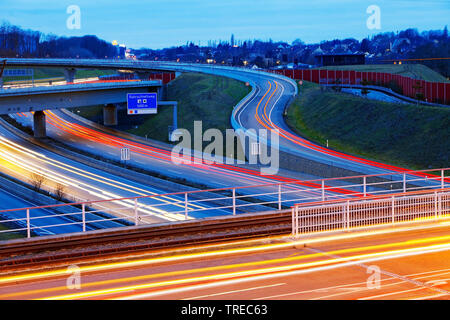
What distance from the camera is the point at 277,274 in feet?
40.0

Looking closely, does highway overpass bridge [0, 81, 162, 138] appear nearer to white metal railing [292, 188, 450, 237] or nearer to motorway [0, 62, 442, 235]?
motorway [0, 62, 442, 235]

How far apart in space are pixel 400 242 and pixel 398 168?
78.7 feet

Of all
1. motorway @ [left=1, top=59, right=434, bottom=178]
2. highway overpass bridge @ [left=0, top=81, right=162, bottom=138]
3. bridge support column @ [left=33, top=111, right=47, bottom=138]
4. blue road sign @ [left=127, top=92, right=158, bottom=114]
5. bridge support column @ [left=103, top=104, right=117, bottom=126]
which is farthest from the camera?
bridge support column @ [left=103, top=104, right=117, bottom=126]

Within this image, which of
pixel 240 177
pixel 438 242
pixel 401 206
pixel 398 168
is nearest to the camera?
pixel 438 242

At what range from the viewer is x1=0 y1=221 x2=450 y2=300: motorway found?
11070 millimetres

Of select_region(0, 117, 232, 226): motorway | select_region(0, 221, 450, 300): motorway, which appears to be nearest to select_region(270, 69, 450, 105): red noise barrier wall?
select_region(0, 117, 232, 226): motorway

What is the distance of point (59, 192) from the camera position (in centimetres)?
3825

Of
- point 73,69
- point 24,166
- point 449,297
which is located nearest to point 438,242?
point 449,297

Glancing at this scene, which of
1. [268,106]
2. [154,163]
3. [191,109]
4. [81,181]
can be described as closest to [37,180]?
[81,181]

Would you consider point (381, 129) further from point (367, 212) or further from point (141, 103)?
point (367, 212)

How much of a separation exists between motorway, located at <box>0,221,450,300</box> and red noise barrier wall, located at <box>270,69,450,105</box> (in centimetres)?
3877

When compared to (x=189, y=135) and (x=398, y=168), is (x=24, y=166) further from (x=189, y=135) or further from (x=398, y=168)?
(x=398, y=168)

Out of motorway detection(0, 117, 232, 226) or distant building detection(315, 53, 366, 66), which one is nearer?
motorway detection(0, 117, 232, 226)

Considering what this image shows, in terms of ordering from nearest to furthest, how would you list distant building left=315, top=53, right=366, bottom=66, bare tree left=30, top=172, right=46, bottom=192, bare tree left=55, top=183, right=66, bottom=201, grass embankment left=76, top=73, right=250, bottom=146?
bare tree left=55, top=183, right=66, bottom=201 < bare tree left=30, top=172, right=46, bottom=192 < grass embankment left=76, top=73, right=250, bottom=146 < distant building left=315, top=53, right=366, bottom=66
